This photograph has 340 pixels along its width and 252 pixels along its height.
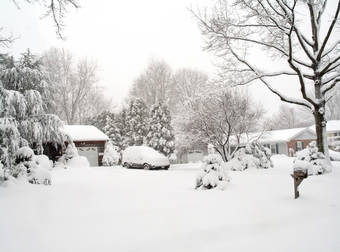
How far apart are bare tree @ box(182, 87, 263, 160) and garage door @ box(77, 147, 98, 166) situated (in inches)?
429

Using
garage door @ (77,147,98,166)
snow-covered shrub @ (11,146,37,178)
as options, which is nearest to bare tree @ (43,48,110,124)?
garage door @ (77,147,98,166)

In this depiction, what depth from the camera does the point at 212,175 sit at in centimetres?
793

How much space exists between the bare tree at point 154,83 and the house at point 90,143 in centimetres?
1589

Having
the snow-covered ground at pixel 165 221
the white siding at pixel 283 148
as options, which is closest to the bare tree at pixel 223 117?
the snow-covered ground at pixel 165 221

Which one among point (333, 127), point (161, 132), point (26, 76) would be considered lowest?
point (161, 132)

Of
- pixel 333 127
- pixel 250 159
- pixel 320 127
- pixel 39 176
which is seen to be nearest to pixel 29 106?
pixel 39 176

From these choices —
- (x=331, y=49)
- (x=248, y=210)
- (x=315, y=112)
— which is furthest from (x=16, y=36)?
(x=331, y=49)

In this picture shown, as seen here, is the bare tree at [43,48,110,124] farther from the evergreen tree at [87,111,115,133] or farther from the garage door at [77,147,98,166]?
the garage door at [77,147,98,166]

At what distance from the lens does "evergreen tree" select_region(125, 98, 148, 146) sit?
3366 cm

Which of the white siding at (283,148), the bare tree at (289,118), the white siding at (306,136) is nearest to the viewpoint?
the white siding at (283,148)

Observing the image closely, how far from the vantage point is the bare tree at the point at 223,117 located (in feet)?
57.6

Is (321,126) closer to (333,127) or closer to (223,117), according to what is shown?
(223,117)

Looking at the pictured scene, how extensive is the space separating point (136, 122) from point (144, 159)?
16.1 meters

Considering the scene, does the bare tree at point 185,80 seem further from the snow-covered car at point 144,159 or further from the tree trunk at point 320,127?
the tree trunk at point 320,127
